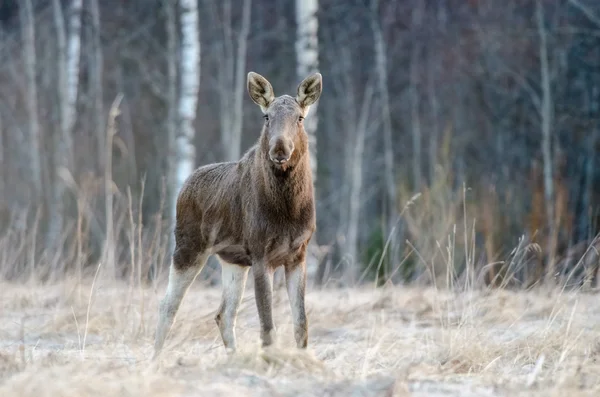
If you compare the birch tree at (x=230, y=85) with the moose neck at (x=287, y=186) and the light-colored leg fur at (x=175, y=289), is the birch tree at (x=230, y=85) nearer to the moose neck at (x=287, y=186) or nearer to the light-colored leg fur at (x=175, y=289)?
the light-colored leg fur at (x=175, y=289)

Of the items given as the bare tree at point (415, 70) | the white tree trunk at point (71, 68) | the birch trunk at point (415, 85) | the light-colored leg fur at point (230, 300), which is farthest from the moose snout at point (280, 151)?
the bare tree at point (415, 70)

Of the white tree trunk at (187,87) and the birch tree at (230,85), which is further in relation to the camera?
the birch tree at (230,85)

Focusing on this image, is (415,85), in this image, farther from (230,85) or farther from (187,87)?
(187,87)

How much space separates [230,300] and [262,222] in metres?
1.08

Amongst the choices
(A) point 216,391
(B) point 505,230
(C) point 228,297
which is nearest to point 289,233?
(C) point 228,297

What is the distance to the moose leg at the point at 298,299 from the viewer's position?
257 inches

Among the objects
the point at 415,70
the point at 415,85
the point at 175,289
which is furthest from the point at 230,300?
the point at 415,85

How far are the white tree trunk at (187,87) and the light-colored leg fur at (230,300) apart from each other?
23.5ft

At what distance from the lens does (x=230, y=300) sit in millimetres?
7367

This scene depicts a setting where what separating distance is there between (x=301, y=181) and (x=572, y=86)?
843 inches

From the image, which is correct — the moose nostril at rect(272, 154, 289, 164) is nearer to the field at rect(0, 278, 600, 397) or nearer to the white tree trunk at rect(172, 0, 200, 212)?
the field at rect(0, 278, 600, 397)

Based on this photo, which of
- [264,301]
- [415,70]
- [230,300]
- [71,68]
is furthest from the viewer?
[415,70]

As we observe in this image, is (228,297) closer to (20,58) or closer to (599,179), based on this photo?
(599,179)

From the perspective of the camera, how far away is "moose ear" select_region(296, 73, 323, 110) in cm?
690
